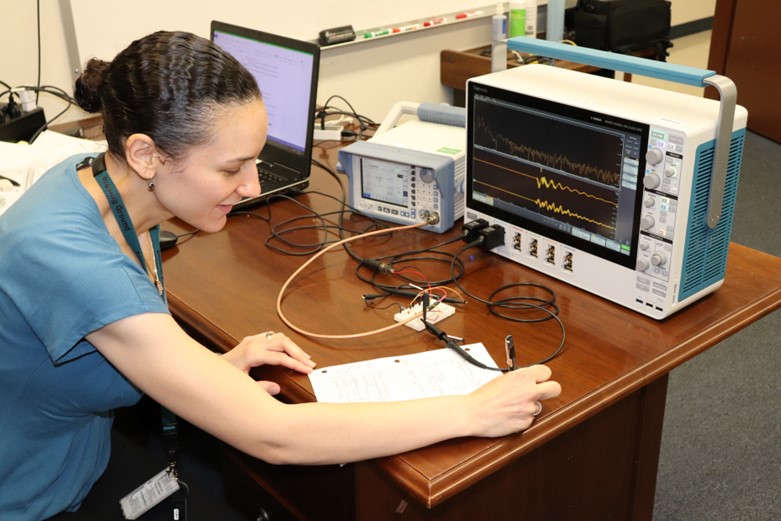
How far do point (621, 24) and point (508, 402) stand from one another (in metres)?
2.70

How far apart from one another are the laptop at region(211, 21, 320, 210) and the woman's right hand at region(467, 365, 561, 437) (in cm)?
94

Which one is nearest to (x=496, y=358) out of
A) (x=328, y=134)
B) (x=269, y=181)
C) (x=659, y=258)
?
(x=659, y=258)

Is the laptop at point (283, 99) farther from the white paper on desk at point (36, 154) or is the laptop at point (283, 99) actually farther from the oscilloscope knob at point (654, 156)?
the oscilloscope knob at point (654, 156)

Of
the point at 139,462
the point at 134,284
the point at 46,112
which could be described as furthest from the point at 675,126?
the point at 46,112

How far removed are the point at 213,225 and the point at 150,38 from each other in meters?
0.28

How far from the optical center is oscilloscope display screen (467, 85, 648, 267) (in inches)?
54.6

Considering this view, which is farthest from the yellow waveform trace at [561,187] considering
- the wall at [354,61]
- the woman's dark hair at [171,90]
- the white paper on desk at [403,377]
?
the wall at [354,61]

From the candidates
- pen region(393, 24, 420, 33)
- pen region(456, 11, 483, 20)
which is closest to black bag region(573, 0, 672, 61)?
pen region(456, 11, 483, 20)

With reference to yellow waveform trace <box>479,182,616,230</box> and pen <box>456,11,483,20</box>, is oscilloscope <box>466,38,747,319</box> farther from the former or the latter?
pen <box>456,11,483,20</box>

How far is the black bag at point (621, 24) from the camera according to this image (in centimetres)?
341

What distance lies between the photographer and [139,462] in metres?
1.52

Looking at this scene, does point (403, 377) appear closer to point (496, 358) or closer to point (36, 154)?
point (496, 358)

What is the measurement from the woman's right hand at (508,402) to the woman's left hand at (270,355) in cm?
29

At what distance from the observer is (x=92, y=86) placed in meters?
1.30
